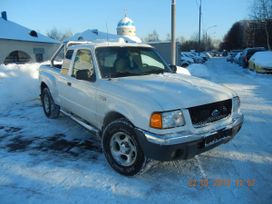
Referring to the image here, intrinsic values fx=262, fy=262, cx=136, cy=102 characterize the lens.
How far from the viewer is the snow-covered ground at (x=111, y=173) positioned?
11.0 feet

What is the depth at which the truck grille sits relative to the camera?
3.44 metres

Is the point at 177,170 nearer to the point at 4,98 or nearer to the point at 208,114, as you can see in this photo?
the point at 208,114

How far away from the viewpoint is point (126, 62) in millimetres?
4711

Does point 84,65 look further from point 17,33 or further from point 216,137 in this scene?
point 17,33

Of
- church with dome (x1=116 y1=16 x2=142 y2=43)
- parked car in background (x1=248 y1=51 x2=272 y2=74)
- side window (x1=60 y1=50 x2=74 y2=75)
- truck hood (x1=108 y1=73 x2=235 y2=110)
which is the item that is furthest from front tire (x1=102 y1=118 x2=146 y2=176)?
church with dome (x1=116 y1=16 x2=142 y2=43)

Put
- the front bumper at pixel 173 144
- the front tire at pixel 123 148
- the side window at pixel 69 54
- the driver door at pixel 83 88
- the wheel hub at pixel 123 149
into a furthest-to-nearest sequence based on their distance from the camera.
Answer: the side window at pixel 69 54 → the driver door at pixel 83 88 → the wheel hub at pixel 123 149 → the front tire at pixel 123 148 → the front bumper at pixel 173 144

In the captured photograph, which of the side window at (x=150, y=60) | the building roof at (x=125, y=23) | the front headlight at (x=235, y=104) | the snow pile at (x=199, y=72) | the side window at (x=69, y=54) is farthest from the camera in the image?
the building roof at (x=125, y=23)

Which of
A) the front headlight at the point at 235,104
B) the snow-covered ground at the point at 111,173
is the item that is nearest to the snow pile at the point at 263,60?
the snow-covered ground at the point at 111,173

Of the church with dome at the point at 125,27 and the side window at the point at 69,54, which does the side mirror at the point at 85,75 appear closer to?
the side window at the point at 69,54

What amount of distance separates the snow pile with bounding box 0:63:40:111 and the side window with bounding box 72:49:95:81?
438 cm

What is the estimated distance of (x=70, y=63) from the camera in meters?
5.35

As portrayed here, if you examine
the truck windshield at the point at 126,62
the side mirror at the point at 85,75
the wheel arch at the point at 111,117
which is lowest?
the wheel arch at the point at 111,117

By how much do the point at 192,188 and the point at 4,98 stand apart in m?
7.49

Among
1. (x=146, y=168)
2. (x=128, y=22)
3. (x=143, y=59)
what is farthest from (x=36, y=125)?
(x=128, y=22)
